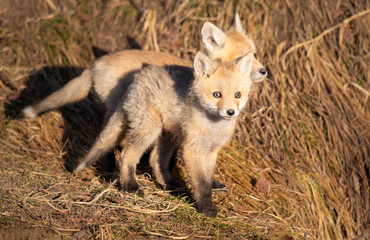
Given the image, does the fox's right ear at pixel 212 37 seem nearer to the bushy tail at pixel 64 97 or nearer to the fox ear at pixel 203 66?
the fox ear at pixel 203 66

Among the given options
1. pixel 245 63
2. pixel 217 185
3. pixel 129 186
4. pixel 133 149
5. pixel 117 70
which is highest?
pixel 245 63

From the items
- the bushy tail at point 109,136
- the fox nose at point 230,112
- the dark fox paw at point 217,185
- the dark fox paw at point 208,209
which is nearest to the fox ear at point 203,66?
the fox nose at point 230,112

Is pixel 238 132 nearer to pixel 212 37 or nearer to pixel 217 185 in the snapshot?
pixel 217 185

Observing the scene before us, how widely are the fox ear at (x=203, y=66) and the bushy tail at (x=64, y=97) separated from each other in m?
1.55

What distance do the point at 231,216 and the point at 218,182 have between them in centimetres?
64

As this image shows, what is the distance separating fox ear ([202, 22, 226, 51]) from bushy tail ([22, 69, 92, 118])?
4.47 feet

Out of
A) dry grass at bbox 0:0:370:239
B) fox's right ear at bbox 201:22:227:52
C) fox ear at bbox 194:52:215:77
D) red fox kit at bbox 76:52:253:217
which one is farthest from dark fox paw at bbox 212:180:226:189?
fox's right ear at bbox 201:22:227:52

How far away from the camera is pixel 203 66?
10.7ft

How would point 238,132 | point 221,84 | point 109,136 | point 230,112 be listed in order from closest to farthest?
point 230,112
point 221,84
point 109,136
point 238,132

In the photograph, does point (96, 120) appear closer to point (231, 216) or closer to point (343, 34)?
point (231, 216)

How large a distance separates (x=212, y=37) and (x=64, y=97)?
1.73 m

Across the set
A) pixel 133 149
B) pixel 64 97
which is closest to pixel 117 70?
pixel 64 97

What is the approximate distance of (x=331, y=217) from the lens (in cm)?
427

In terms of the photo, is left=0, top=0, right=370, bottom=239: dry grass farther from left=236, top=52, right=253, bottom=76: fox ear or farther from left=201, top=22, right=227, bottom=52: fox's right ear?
left=236, top=52, right=253, bottom=76: fox ear
